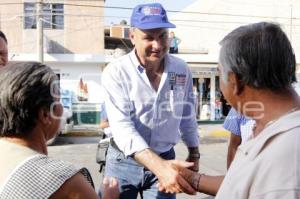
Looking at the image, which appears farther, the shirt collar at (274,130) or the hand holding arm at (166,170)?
the hand holding arm at (166,170)

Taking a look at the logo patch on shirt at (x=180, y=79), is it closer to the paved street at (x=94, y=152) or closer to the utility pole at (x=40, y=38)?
the paved street at (x=94, y=152)

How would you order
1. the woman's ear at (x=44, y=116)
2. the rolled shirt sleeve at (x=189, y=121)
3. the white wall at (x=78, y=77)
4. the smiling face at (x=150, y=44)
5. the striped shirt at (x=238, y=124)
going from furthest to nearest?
the white wall at (x=78, y=77) < the striped shirt at (x=238, y=124) < the rolled shirt sleeve at (x=189, y=121) < the smiling face at (x=150, y=44) < the woman's ear at (x=44, y=116)

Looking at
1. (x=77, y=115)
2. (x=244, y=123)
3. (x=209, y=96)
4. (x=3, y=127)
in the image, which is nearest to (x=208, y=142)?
(x=77, y=115)

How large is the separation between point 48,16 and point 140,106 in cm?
2327

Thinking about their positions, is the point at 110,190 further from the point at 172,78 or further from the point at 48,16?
the point at 48,16

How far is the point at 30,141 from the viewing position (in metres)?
2.01

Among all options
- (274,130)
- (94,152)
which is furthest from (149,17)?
(94,152)

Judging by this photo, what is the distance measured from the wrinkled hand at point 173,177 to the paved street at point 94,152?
4.11m

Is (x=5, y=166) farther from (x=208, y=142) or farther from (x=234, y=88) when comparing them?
(x=208, y=142)

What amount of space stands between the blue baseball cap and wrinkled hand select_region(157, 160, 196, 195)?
87cm

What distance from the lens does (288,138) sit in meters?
1.55

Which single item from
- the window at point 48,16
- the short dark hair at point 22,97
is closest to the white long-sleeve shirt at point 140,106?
the short dark hair at point 22,97

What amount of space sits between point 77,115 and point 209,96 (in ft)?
21.7

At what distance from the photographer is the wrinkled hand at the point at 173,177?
2.74 meters
